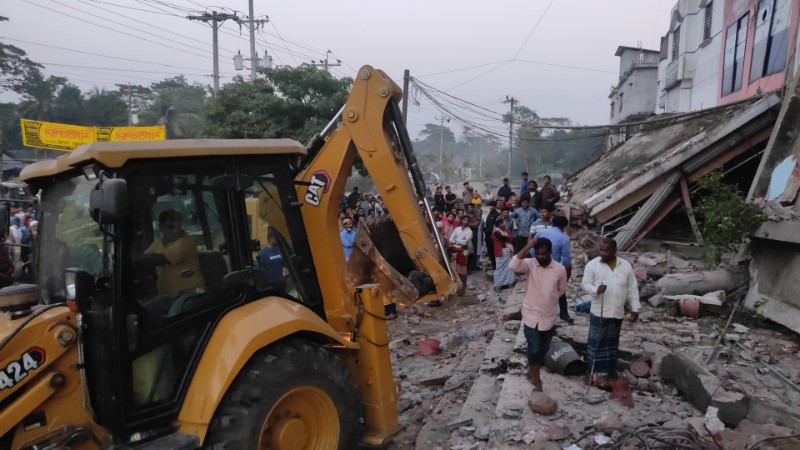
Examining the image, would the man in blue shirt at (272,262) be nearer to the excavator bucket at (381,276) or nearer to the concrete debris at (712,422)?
the excavator bucket at (381,276)

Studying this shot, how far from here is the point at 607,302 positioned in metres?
4.41

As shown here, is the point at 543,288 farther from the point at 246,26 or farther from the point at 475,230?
the point at 246,26

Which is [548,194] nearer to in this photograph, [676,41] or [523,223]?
[523,223]

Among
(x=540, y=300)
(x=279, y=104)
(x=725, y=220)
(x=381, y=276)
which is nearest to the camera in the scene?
(x=540, y=300)

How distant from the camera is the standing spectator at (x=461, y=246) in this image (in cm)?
898

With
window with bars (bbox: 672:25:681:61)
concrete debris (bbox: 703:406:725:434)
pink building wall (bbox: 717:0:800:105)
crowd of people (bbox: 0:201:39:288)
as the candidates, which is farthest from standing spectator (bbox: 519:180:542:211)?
window with bars (bbox: 672:25:681:61)

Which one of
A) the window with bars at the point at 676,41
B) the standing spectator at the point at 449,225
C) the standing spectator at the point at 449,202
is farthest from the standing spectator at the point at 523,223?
the window with bars at the point at 676,41

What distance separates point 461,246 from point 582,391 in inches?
199

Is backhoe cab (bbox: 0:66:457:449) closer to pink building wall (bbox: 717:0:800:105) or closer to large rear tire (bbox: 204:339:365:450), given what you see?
large rear tire (bbox: 204:339:365:450)

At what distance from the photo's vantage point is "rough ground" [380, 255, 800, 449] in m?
3.58

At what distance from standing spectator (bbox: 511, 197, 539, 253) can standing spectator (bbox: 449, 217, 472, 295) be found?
903mm

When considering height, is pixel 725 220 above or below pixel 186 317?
above

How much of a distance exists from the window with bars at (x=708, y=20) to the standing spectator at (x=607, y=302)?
1421 centimetres

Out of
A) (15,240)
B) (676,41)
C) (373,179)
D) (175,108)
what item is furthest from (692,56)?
(175,108)
